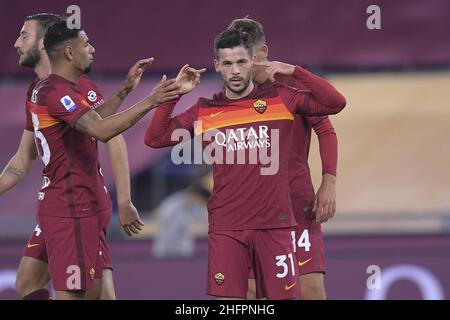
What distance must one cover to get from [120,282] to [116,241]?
165cm

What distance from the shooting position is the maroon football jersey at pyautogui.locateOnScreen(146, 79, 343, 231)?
5691mm

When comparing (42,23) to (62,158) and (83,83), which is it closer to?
(83,83)

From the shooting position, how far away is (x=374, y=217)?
1237cm

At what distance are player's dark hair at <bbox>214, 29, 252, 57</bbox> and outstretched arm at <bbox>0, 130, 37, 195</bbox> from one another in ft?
4.40

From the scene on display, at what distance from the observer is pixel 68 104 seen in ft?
18.6

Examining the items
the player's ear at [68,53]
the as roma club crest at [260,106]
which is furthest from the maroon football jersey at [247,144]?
the player's ear at [68,53]

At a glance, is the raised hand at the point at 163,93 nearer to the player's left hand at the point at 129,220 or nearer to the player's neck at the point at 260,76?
the player's left hand at the point at 129,220

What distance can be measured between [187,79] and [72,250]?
3.69ft

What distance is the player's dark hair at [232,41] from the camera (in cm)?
573

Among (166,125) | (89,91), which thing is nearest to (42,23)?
(89,91)

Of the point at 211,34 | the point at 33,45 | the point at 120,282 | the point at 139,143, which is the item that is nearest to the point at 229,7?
the point at 211,34

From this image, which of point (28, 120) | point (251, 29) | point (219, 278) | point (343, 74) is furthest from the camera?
point (343, 74)

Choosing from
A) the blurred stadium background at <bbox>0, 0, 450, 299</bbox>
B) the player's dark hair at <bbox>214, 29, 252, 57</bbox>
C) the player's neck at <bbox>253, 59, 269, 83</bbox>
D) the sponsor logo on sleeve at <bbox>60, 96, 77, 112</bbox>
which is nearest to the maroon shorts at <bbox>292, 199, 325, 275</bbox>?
the player's neck at <bbox>253, 59, 269, 83</bbox>

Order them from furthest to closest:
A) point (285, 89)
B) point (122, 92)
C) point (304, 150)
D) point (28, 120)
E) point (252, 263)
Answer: point (304, 150)
point (28, 120)
point (122, 92)
point (285, 89)
point (252, 263)
